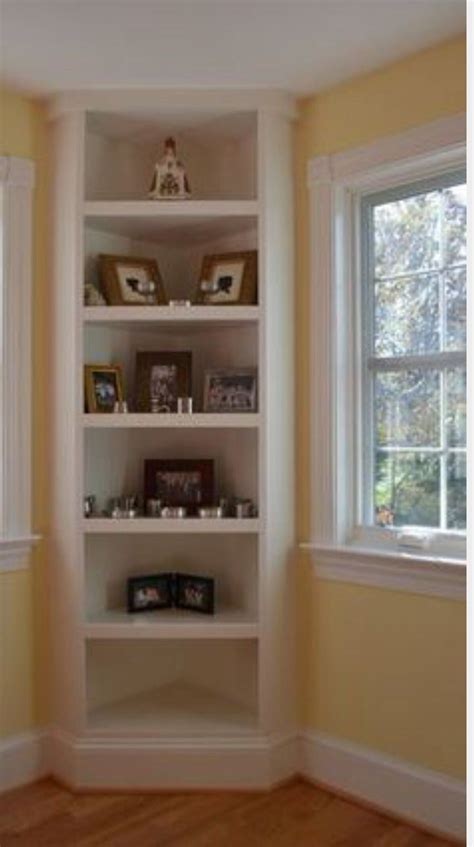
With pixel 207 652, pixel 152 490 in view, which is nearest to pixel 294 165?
pixel 152 490

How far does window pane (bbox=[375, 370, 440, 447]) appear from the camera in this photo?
2.46m

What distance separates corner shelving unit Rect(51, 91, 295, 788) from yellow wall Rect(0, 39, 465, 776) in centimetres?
6

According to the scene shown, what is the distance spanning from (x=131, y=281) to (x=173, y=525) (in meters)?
0.97

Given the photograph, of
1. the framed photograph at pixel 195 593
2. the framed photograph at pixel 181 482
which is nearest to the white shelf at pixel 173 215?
the framed photograph at pixel 181 482

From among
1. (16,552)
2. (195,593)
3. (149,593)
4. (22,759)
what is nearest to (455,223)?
(195,593)

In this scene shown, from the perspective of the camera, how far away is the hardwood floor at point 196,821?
224cm

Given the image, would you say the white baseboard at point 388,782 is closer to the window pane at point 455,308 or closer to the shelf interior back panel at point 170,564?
the shelf interior back panel at point 170,564

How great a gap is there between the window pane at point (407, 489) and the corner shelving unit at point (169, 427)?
0.35 meters

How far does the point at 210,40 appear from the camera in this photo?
90.0 inches

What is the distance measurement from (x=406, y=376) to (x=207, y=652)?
1409 mm

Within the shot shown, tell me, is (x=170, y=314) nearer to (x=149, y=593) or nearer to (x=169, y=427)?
(x=169, y=427)

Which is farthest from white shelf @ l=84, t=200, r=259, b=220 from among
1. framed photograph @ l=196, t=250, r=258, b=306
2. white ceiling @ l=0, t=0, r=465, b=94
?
white ceiling @ l=0, t=0, r=465, b=94

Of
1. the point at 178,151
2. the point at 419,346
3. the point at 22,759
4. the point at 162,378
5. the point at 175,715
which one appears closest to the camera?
the point at 419,346

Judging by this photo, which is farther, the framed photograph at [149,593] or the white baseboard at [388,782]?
the framed photograph at [149,593]
